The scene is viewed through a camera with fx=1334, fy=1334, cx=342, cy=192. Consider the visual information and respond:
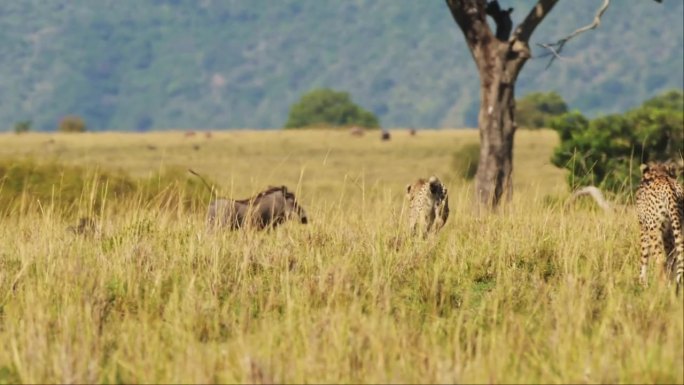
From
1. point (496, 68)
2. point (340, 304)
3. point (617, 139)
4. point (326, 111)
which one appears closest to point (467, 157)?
point (617, 139)

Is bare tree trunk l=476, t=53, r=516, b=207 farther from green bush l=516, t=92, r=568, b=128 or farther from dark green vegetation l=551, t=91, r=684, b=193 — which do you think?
green bush l=516, t=92, r=568, b=128

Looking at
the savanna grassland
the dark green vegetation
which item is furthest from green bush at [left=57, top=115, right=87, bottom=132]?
the savanna grassland

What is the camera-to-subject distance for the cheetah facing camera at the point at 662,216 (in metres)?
8.41

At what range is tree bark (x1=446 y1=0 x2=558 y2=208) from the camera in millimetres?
17531

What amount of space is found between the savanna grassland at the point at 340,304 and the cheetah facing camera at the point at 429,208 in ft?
0.47

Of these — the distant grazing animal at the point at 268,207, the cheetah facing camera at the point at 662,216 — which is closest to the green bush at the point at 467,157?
the distant grazing animal at the point at 268,207

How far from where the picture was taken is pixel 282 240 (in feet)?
33.1

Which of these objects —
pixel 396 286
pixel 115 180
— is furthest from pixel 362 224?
pixel 115 180

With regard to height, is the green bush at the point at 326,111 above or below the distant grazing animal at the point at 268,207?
above

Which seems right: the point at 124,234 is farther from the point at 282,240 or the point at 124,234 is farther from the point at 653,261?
the point at 653,261

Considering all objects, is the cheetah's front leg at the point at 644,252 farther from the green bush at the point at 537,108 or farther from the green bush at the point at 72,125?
the green bush at the point at 537,108

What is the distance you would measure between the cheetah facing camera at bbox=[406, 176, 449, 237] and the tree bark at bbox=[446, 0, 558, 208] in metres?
5.76

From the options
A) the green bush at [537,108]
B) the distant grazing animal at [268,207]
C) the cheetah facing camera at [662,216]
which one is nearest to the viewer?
the cheetah facing camera at [662,216]

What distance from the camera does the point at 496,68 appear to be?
17547mm
